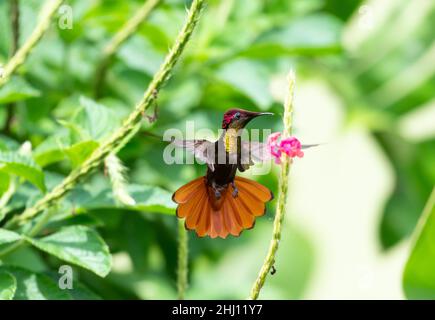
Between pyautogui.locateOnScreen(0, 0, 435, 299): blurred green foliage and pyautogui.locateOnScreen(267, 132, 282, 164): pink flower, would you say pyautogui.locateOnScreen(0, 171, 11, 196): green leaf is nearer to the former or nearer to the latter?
pyautogui.locateOnScreen(0, 0, 435, 299): blurred green foliage

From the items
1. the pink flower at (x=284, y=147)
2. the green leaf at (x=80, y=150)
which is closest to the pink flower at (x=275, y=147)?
the pink flower at (x=284, y=147)

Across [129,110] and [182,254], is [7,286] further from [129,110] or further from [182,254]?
[129,110]

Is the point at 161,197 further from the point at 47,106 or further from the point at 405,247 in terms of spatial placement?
the point at 405,247

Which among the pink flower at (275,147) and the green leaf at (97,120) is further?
the green leaf at (97,120)

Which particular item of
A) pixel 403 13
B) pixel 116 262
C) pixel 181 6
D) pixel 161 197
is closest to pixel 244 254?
pixel 116 262

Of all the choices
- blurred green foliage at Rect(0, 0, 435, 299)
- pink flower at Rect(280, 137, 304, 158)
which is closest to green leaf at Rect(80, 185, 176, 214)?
blurred green foliage at Rect(0, 0, 435, 299)

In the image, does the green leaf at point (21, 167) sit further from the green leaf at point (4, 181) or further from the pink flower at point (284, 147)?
the pink flower at point (284, 147)
